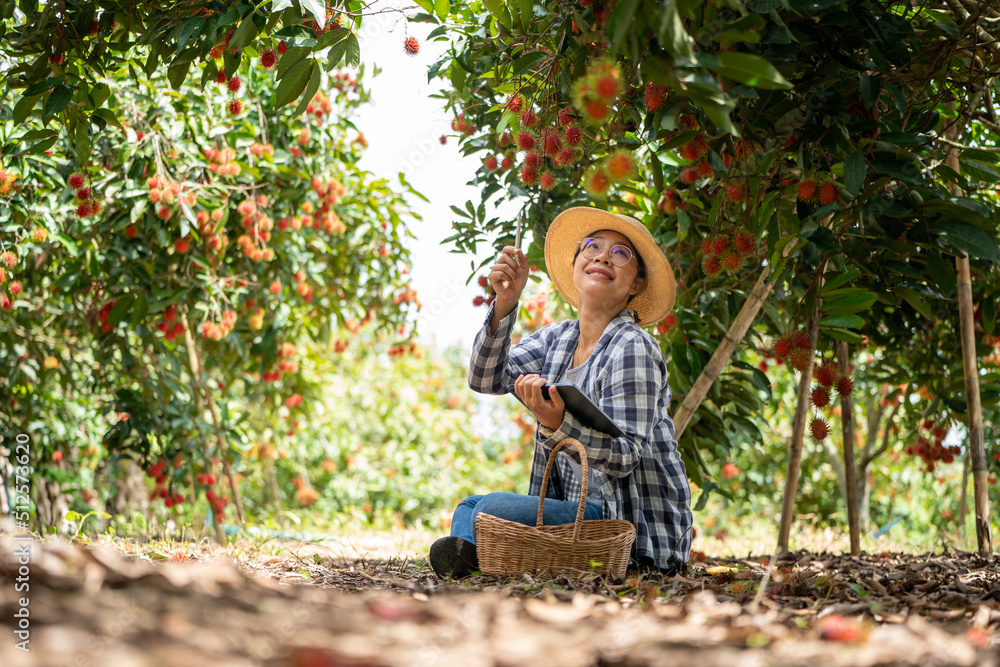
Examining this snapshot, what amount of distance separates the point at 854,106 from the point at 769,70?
2.02 feet

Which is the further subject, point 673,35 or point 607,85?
point 607,85

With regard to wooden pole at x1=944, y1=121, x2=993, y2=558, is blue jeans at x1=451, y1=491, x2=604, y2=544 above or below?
below

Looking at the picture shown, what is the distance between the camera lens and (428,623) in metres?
0.79

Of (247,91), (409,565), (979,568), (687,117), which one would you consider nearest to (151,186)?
(247,91)

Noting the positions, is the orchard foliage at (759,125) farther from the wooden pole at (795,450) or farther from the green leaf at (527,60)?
the wooden pole at (795,450)

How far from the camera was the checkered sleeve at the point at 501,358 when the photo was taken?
2.02 m

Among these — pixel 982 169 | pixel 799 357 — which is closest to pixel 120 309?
pixel 799 357

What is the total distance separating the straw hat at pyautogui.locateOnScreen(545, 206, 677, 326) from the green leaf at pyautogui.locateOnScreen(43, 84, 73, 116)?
1.27 meters

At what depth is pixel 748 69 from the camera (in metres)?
1.08

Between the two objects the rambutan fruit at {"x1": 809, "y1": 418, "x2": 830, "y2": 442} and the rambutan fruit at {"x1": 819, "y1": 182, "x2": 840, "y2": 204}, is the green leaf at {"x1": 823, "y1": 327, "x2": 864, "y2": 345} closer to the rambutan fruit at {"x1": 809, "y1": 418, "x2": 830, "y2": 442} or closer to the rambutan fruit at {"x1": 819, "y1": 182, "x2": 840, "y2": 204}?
the rambutan fruit at {"x1": 809, "y1": 418, "x2": 830, "y2": 442}

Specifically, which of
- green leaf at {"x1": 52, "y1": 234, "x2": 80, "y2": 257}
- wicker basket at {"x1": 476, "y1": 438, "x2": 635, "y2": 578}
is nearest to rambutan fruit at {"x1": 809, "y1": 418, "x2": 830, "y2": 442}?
wicker basket at {"x1": 476, "y1": 438, "x2": 635, "y2": 578}

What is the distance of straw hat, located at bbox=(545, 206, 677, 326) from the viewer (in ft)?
6.60

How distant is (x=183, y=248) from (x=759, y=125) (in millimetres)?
2428

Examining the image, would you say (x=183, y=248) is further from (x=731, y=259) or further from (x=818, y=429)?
(x=818, y=429)
